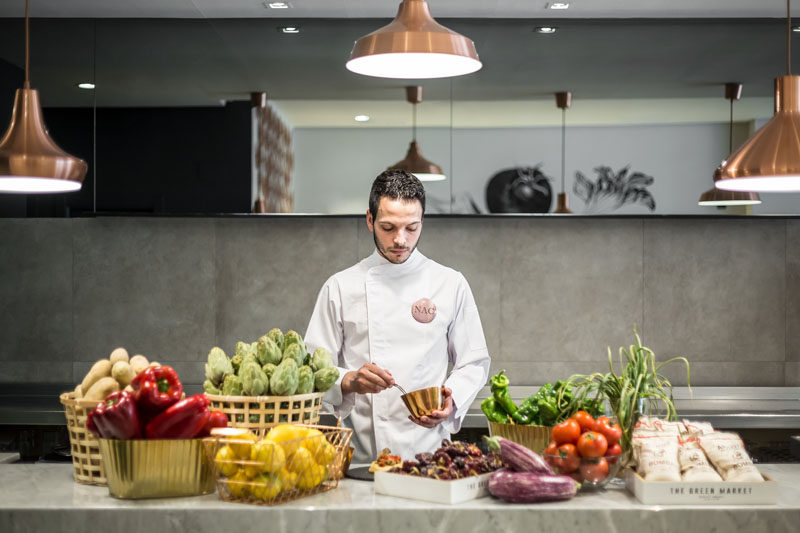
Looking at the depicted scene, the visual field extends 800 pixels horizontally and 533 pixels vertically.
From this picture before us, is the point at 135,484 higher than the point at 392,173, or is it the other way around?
the point at 392,173

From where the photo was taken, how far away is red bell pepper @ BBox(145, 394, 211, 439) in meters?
1.70

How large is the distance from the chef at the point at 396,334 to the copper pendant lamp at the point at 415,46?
0.49 m

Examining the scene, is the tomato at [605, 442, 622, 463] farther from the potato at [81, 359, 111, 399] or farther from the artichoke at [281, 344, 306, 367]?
the potato at [81, 359, 111, 399]

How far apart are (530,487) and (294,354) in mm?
615

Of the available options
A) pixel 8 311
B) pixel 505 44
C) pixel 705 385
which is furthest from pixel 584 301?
pixel 8 311

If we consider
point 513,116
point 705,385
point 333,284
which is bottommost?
point 705,385

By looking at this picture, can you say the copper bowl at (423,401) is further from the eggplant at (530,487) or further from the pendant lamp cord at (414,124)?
the pendant lamp cord at (414,124)

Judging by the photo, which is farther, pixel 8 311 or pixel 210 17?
pixel 8 311

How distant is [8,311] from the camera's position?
4.21 metres

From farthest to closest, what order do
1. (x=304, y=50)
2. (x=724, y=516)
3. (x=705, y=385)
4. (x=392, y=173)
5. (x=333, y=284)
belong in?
(x=705, y=385) → (x=304, y=50) → (x=333, y=284) → (x=392, y=173) → (x=724, y=516)

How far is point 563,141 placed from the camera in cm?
385

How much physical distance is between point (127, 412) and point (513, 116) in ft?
8.52

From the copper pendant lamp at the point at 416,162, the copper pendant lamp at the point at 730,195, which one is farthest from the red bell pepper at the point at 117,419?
the copper pendant lamp at the point at 730,195

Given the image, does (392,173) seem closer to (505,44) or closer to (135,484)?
(135,484)
